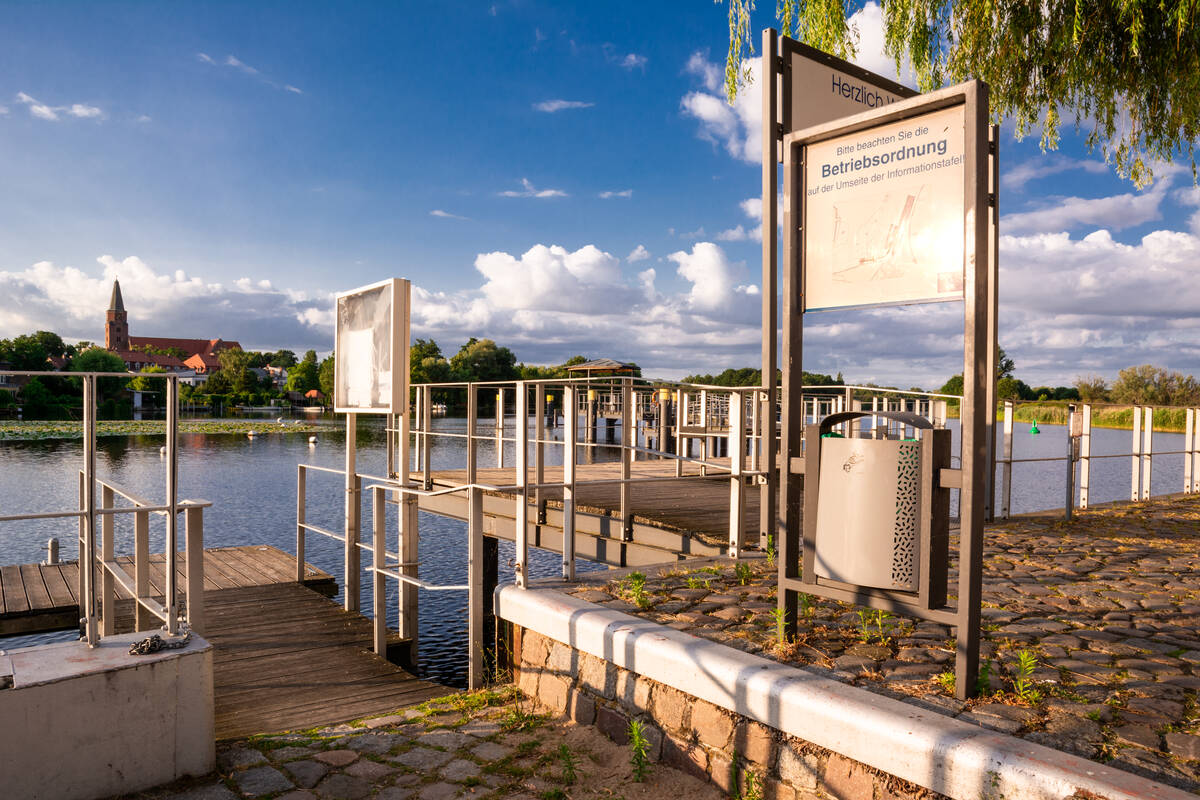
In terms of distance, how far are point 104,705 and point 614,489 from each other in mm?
6783

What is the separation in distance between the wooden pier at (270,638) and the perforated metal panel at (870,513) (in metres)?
2.95

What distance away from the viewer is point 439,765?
11.7 ft

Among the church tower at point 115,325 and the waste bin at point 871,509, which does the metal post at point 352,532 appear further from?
the church tower at point 115,325

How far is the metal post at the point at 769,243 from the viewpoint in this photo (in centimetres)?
559

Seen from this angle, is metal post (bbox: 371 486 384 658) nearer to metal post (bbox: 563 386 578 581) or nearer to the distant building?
metal post (bbox: 563 386 578 581)

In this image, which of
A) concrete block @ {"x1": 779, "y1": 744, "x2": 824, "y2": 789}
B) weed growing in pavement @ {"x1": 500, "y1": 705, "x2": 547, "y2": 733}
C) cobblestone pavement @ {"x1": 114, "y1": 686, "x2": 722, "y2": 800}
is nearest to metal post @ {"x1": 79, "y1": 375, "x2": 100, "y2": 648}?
cobblestone pavement @ {"x1": 114, "y1": 686, "x2": 722, "y2": 800}

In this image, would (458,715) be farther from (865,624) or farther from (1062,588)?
(1062,588)

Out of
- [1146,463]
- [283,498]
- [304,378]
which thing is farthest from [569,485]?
[304,378]

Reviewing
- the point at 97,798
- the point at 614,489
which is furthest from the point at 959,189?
the point at 614,489

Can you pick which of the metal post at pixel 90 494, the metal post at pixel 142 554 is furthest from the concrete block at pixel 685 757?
the metal post at pixel 142 554

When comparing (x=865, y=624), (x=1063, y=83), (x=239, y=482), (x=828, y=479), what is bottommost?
(x=239, y=482)

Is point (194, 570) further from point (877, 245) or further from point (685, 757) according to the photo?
point (877, 245)

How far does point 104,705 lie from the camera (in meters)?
3.30

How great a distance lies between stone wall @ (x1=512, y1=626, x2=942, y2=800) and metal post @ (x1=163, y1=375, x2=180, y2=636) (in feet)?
5.87
